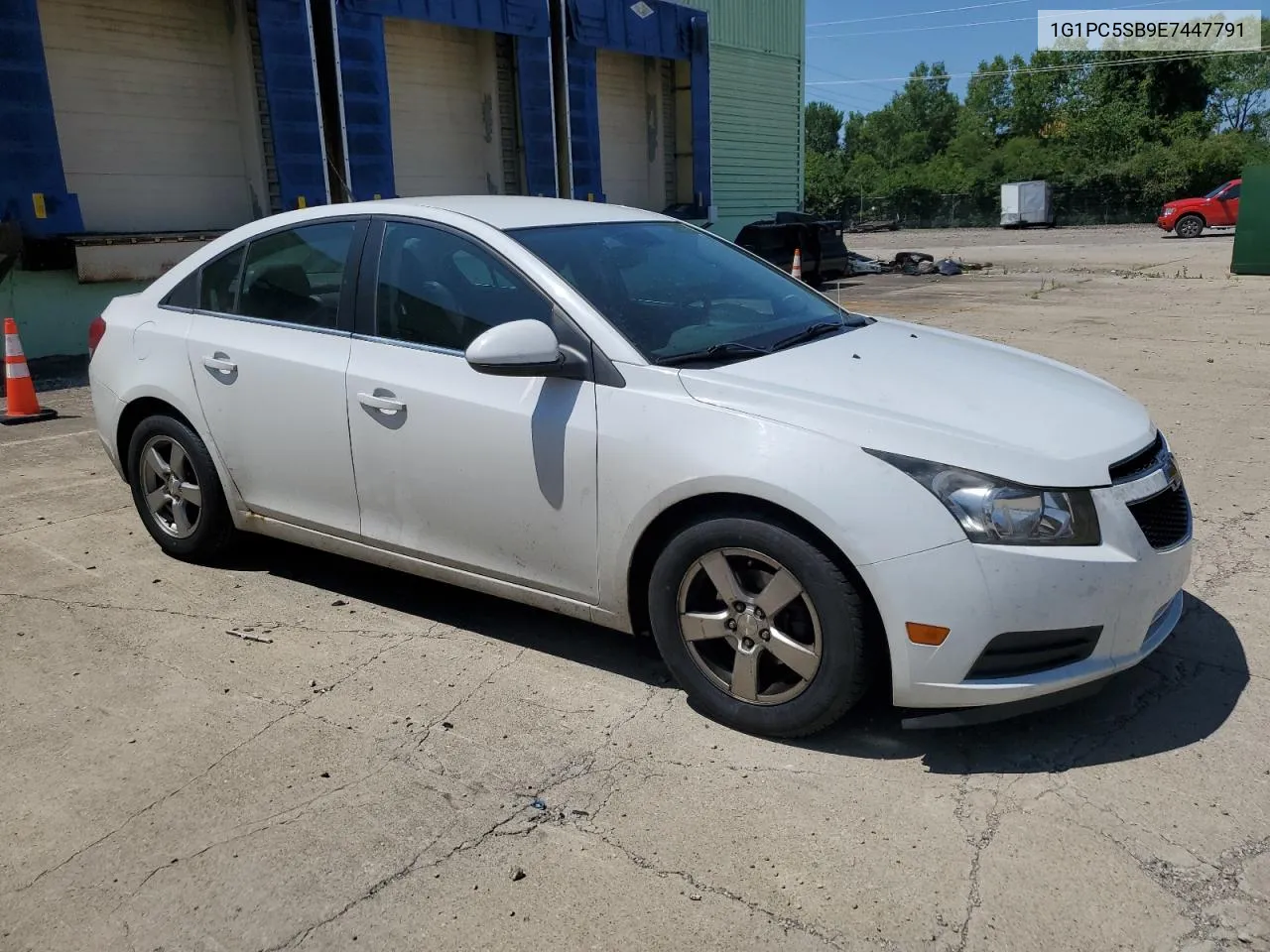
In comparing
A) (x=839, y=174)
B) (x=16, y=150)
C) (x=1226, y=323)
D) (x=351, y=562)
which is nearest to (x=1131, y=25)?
(x=839, y=174)

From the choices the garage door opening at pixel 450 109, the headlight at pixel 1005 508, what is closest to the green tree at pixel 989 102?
the garage door opening at pixel 450 109

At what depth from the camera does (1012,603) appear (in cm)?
296

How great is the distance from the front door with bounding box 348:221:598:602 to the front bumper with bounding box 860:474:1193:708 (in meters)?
1.07

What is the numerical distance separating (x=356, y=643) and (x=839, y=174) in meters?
72.9

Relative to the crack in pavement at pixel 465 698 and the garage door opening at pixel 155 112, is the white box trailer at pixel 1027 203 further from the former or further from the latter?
the crack in pavement at pixel 465 698

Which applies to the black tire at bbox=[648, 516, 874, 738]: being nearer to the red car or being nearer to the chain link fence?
the red car

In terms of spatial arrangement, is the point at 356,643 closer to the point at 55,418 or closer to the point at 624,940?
the point at 624,940

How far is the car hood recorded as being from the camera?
10.1ft

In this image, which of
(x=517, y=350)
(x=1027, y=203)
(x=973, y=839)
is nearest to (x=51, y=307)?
(x=517, y=350)

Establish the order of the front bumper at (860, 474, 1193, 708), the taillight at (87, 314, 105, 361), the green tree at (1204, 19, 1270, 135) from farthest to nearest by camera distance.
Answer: the green tree at (1204, 19, 1270, 135) < the taillight at (87, 314, 105, 361) < the front bumper at (860, 474, 1193, 708)

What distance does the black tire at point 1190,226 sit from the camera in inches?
1298

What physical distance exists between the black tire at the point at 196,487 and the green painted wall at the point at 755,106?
62.1 ft

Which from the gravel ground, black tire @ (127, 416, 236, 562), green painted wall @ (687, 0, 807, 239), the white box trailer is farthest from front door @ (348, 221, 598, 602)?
the white box trailer

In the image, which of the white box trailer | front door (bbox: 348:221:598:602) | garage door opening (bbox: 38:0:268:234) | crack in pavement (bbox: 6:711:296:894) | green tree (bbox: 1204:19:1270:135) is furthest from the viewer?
green tree (bbox: 1204:19:1270:135)
